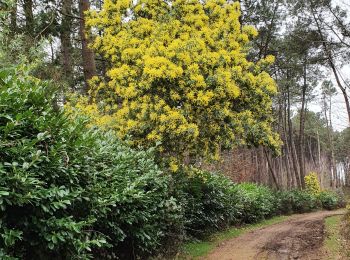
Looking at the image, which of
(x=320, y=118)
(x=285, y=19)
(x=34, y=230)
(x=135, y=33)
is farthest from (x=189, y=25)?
(x=320, y=118)

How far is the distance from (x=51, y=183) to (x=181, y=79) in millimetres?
5107

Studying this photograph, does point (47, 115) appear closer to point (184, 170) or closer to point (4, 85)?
point (4, 85)

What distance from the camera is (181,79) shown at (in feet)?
28.2

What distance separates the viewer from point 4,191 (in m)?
3.18

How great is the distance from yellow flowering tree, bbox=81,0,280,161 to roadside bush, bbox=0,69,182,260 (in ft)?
9.53

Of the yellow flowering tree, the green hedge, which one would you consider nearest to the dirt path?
the yellow flowering tree

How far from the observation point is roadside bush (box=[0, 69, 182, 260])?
11.6ft

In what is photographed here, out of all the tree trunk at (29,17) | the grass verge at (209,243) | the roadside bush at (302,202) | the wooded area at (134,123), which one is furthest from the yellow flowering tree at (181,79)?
the roadside bush at (302,202)

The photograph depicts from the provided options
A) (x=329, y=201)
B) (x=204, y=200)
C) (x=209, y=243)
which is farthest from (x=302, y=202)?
(x=209, y=243)

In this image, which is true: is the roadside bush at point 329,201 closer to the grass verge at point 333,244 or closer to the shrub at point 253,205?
the shrub at point 253,205

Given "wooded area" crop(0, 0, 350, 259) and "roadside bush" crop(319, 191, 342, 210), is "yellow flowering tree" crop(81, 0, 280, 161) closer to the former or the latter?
"wooded area" crop(0, 0, 350, 259)

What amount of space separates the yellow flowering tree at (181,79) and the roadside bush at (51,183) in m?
2.90

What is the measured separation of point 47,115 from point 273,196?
57.1ft

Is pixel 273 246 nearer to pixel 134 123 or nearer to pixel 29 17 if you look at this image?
pixel 134 123
